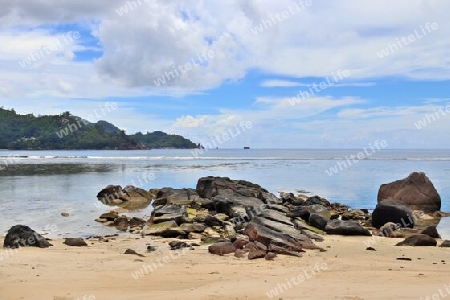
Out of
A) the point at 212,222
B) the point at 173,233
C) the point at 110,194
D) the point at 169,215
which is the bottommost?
the point at 212,222

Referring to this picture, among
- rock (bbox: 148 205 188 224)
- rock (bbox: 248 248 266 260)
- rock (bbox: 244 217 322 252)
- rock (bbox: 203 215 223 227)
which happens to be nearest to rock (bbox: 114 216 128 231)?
rock (bbox: 148 205 188 224)

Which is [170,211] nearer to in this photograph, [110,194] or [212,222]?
[212,222]

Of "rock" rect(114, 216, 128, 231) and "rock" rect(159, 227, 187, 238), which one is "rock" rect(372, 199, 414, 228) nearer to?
"rock" rect(159, 227, 187, 238)

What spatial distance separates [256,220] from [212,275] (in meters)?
5.18

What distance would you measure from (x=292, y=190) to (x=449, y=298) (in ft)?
94.3

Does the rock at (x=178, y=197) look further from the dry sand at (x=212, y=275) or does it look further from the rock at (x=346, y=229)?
the dry sand at (x=212, y=275)

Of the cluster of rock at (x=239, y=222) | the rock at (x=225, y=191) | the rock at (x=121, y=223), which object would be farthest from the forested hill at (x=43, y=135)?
the rock at (x=121, y=223)

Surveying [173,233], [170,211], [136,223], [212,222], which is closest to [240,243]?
[173,233]

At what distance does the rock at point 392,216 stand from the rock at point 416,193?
6.46 metres

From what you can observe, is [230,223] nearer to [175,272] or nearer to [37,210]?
[175,272]

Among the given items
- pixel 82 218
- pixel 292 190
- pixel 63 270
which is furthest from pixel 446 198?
pixel 63 270

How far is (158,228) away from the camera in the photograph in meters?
16.2

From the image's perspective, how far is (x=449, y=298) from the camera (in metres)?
7.61

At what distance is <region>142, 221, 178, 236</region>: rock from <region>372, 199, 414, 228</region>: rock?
8.31m
